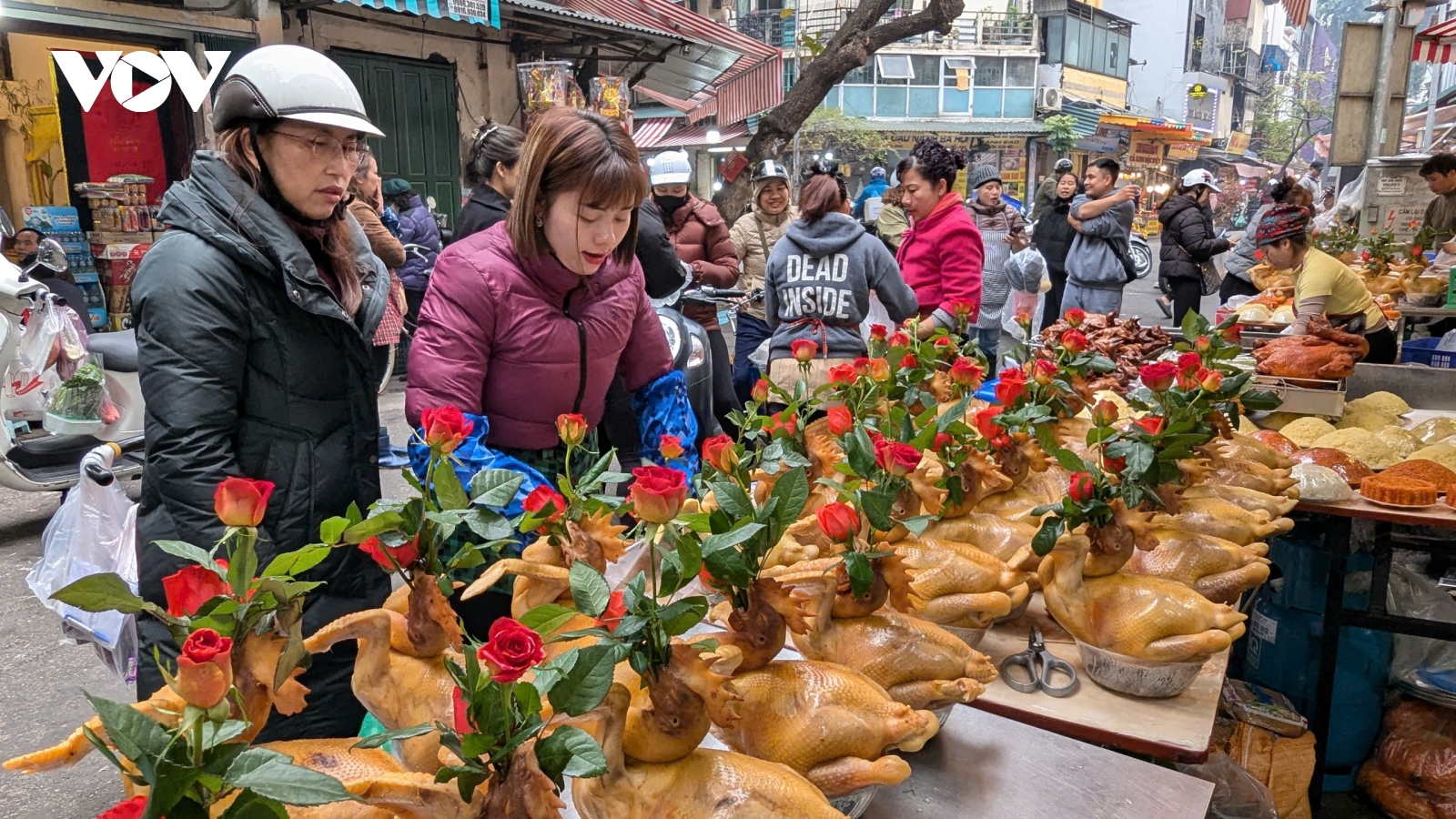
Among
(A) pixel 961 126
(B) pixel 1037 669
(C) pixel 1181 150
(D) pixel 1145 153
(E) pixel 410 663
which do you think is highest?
(A) pixel 961 126

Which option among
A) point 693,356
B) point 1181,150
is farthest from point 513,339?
point 1181,150

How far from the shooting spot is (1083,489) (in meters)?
1.70

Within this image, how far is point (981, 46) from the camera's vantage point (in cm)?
2708

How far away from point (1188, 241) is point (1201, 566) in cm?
622

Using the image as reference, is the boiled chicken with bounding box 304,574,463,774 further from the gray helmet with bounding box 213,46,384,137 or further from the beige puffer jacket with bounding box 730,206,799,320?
the beige puffer jacket with bounding box 730,206,799,320

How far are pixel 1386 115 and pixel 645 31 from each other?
699 cm

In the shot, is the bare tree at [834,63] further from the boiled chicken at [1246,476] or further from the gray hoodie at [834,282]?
the boiled chicken at [1246,476]

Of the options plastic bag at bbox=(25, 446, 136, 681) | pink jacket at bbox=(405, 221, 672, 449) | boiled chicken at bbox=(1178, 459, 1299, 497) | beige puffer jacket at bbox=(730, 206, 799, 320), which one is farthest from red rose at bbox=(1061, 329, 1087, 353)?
beige puffer jacket at bbox=(730, 206, 799, 320)

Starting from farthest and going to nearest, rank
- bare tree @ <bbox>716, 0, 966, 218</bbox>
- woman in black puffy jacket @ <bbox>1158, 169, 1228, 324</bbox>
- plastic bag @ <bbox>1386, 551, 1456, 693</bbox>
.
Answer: bare tree @ <bbox>716, 0, 966, 218</bbox>, woman in black puffy jacket @ <bbox>1158, 169, 1228, 324</bbox>, plastic bag @ <bbox>1386, 551, 1456, 693</bbox>

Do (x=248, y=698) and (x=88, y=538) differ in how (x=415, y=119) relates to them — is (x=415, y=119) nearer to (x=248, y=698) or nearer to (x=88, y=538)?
(x=88, y=538)

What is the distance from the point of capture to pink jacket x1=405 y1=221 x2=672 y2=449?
1896 millimetres

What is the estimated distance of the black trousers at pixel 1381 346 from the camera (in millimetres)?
4629

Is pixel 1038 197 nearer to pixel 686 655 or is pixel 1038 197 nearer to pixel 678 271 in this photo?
pixel 678 271

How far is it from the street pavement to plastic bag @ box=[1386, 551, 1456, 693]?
3273 millimetres
